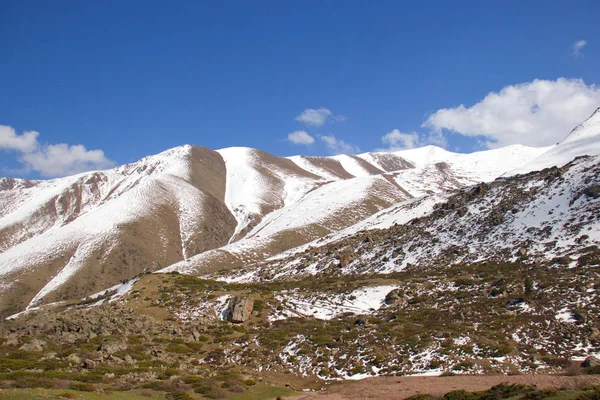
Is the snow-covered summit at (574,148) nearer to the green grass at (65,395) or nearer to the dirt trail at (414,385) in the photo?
the dirt trail at (414,385)

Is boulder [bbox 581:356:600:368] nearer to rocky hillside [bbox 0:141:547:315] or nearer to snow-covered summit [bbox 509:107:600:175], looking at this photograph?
rocky hillside [bbox 0:141:547:315]

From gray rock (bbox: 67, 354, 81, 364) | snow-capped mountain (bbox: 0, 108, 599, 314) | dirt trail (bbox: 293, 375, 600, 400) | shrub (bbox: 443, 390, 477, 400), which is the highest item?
snow-capped mountain (bbox: 0, 108, 599, 314)

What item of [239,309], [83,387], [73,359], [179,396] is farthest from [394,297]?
[83,387]

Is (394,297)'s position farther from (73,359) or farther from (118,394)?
(73,359)

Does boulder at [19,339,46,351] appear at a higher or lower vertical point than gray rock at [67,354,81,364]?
higher

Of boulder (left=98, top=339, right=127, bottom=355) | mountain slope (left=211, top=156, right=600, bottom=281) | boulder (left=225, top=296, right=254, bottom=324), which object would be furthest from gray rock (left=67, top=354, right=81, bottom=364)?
mountain slope (left=211, top=156, right=600, bottom=281)

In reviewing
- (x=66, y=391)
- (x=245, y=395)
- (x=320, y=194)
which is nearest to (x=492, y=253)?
(x=245, y=395)

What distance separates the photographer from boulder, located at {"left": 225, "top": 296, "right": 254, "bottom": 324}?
39.8 m

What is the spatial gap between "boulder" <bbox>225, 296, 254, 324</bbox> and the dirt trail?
628 inches

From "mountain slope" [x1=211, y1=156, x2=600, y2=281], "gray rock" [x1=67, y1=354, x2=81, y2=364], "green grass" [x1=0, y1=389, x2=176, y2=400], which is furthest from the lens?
"mountain slope" [x1=211, y1=156, x2=600, y2=281]

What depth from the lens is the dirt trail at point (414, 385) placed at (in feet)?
69.8

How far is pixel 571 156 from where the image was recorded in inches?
3986

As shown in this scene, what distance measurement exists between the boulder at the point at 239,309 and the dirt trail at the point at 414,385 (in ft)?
52.3

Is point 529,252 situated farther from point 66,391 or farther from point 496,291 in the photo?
point 66,391
